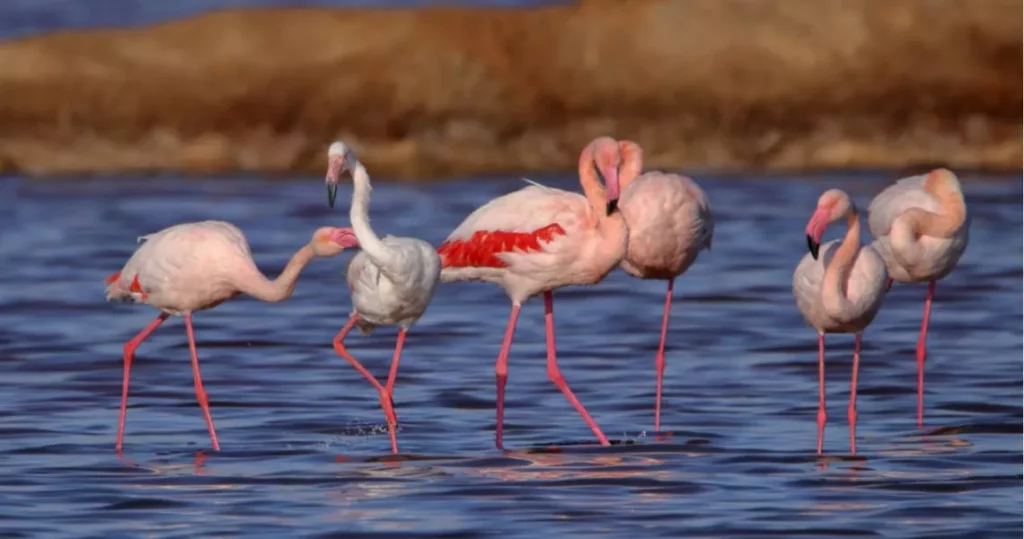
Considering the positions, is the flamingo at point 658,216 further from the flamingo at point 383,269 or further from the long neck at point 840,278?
the flamingo at point 383,269

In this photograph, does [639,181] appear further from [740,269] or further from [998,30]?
[998,30]

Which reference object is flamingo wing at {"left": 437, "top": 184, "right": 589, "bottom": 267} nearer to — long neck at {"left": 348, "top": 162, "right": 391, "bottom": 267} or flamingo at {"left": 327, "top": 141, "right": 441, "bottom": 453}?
flamingo at {"left": 327, "top": 141, "right": 441, "bottom": 453}

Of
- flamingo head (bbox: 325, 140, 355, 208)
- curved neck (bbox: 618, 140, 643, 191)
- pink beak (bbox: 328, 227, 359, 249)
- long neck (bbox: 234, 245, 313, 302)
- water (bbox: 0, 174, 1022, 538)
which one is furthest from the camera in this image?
curved neck (bbox: 618, 140, 643, 191)

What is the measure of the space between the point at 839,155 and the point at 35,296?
40.4 ft

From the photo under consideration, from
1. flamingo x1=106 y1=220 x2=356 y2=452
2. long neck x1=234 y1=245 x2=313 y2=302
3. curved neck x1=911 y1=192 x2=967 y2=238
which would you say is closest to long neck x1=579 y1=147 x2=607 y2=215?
flamingo x1=106 y1=220 x2=356 y2=452

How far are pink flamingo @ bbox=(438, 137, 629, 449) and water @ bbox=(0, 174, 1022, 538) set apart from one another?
2.28 ft

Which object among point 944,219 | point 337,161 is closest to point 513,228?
point 337,161

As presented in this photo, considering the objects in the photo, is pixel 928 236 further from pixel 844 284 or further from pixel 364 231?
pixel 364 231

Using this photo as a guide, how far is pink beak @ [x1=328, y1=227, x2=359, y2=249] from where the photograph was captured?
955cm

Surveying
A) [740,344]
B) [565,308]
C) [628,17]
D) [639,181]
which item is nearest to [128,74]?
[628,17]

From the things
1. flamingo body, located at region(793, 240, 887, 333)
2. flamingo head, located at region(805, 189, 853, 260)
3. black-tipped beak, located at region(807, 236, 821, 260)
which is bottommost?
flamingo body, located at region(793, 240, 887, 333)

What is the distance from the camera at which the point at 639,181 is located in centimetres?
1066

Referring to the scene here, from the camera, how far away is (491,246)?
402 inches

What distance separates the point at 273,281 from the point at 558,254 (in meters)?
1.28
